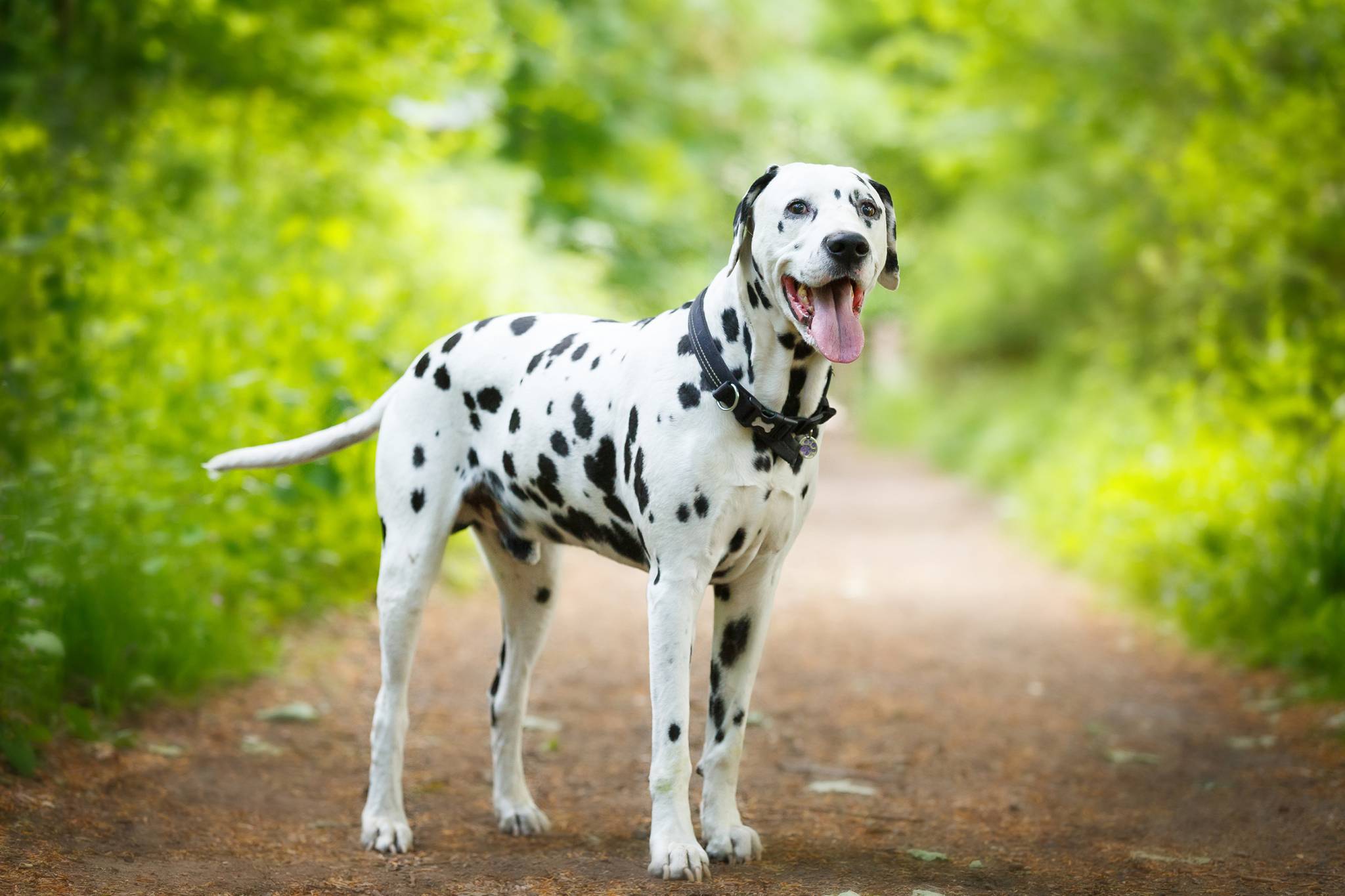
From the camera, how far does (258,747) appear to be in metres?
4.93

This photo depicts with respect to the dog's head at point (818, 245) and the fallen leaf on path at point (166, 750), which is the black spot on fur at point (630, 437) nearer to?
the dog's head at point (818, 245)

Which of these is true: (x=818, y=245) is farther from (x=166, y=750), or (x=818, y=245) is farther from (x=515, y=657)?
(x=166, y=750)

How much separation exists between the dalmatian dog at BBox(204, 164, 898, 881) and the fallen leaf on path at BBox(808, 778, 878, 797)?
1.06 m

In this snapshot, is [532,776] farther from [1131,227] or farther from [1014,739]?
[1131,227]

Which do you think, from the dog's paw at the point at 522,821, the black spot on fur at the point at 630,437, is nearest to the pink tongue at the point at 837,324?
the black spot on fur at the point at 630,437

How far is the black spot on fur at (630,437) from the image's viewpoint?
3650 millimetres

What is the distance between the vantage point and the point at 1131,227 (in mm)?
11203

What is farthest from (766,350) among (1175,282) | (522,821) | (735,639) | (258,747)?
(1175,282)

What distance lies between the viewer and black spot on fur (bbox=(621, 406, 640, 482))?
365 cm

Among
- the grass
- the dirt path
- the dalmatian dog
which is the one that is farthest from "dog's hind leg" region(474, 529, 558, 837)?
the grass

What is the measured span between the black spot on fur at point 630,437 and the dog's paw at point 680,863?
3.54ft

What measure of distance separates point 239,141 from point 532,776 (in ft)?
21.5

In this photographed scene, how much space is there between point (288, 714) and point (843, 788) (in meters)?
2.41

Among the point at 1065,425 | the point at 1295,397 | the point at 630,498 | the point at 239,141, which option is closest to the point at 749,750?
the point at 630,498
